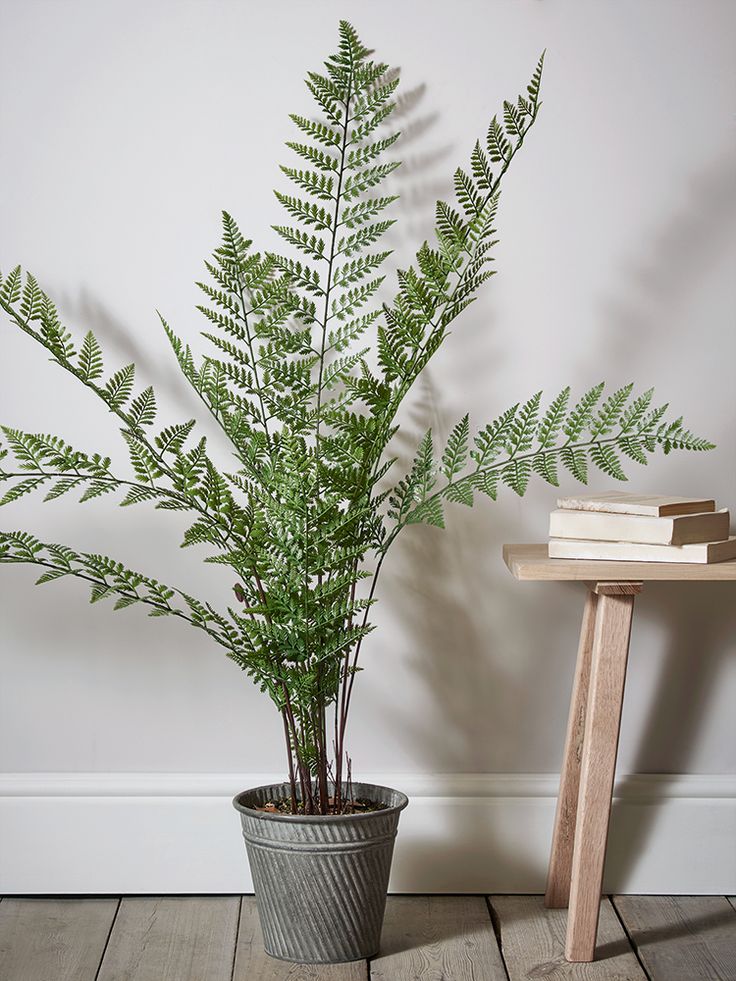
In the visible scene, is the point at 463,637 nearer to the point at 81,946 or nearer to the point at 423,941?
the point at 423,941

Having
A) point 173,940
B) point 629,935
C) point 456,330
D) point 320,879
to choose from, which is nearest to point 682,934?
point 629,935

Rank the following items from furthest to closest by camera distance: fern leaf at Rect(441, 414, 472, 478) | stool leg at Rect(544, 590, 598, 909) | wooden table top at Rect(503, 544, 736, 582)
Result: stool leg at Rect(544, 590, 598, 909), fern leaf at Rect(441, 414, 472, 478), wooden table top at Rect(503, 544, 736, 582)

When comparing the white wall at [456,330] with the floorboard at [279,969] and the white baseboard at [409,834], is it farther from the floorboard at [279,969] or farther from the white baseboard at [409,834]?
the floorboard at [279,969]

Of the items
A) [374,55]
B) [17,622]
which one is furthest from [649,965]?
[374,55]

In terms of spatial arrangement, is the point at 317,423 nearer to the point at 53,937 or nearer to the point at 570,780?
the point at 570,780

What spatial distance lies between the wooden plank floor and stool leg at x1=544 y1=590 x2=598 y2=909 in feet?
0.16

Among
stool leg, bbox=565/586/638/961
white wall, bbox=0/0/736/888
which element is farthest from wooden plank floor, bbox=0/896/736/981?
white wall, bbox=0/0/736/888

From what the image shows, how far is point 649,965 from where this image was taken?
1539 mm

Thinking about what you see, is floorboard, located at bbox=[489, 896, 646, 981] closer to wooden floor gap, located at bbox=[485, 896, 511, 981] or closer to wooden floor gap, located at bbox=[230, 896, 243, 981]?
wooden floor gap, located at bbox=[485, 896, 511, 981]

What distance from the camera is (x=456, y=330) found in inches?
70.9

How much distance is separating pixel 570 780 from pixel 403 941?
36 cm

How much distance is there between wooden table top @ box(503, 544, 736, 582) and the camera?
4.80ft

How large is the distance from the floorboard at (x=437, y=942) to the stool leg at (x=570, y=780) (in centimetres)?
13

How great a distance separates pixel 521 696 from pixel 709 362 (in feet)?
2.16
